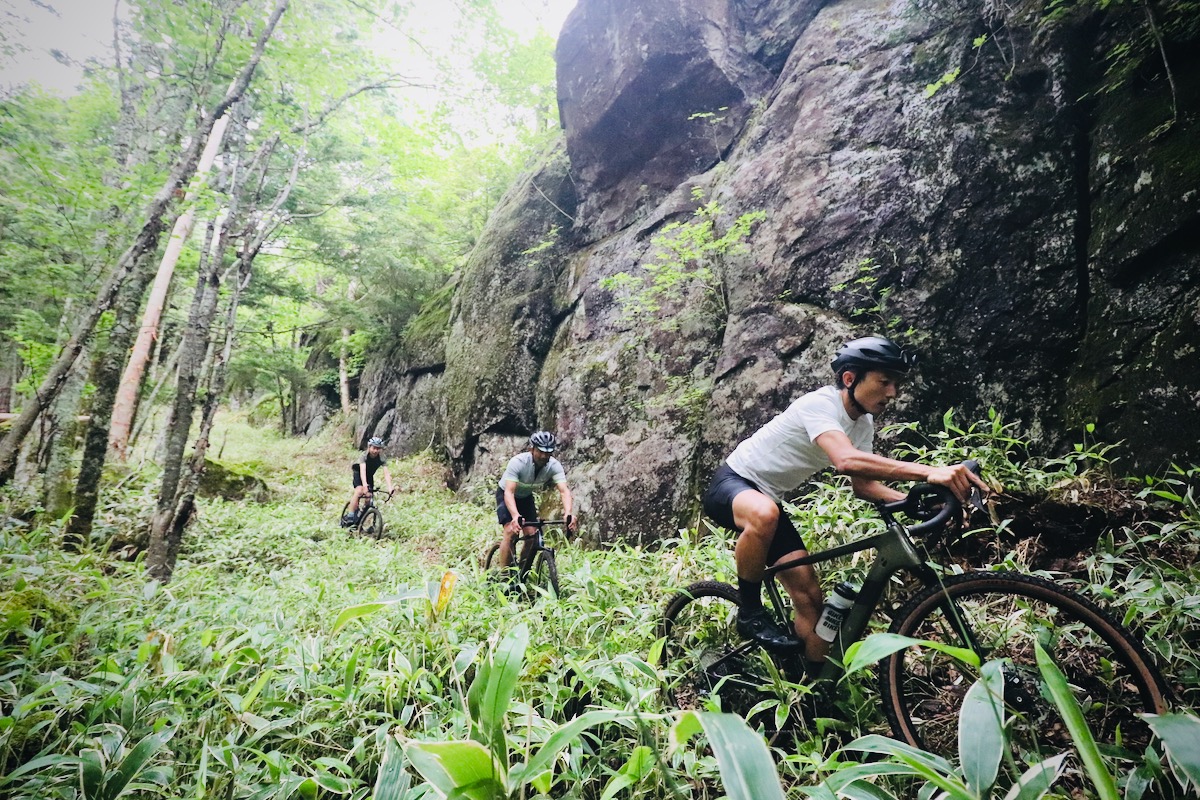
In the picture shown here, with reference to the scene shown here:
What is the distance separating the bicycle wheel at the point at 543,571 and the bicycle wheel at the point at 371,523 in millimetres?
4385

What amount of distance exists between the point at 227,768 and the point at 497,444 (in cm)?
864

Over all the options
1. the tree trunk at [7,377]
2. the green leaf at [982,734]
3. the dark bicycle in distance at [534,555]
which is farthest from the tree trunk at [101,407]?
the tree trunk at [7,377]

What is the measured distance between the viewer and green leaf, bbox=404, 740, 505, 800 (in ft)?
3.35

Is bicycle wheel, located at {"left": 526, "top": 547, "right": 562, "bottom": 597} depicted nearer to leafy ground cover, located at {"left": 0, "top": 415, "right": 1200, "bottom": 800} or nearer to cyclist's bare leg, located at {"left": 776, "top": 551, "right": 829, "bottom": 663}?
leafy ground cover, located at {"left": 0, "top": 415, "right": 1200, "bottom": 800}

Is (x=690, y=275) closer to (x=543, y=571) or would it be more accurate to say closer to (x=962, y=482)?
(x=543, y=571)

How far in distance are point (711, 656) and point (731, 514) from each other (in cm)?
91

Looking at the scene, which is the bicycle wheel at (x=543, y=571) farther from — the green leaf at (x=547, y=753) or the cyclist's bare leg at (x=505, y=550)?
the green leaf at (x=547, y=753)

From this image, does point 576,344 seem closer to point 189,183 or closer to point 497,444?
point 497,444

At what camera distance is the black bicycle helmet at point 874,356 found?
257 cm

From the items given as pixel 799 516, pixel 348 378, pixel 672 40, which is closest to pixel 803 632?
pixel 799 516

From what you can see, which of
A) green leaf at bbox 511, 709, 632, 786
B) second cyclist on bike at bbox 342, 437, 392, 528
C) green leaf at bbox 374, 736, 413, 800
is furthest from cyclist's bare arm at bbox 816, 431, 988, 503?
second cyclist on bike at bbox 342, 437, 392, 528

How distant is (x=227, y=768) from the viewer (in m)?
1.91

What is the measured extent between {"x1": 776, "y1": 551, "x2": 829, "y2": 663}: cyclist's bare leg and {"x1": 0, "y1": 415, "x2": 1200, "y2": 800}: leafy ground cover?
0.29 meters

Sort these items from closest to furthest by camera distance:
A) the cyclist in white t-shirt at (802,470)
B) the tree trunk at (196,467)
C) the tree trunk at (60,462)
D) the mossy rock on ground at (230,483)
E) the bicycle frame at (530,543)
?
the cyclist in white t-shirt at (802,470) < the bicycle frame at (530,543) < the tree trunk at (196,467) < the tree trunk at (60,462) < the mossy rock on ground at (230,483)
